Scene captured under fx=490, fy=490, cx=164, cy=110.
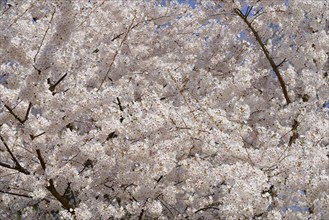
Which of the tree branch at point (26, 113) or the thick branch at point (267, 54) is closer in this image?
the tree branch at point (26, 113)

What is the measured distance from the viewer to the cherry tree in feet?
15.8

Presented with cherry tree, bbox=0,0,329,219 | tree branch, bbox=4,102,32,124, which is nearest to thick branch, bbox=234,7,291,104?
cherry tree, bbox=0,0,329,219

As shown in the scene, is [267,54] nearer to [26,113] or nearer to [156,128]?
[156,128]

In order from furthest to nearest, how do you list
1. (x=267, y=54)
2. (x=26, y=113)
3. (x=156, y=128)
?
(x=267, y=54), (x=156, y=128), (x=26, y=113)

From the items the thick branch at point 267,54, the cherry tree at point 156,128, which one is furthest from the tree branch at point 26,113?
the thick branch at point 267,54

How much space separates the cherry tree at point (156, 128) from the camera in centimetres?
483

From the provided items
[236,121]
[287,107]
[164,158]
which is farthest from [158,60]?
[164,158]

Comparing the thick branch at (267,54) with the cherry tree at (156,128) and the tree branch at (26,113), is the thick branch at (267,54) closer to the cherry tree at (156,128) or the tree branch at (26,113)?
the cherry tree at (156,128)

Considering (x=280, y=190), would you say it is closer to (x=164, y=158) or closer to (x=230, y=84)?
(x=164, y=158)

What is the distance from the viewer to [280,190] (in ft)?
17.2

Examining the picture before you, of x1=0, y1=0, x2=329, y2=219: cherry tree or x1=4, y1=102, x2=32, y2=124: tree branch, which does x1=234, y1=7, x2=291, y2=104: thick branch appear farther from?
x1=4, y1=102, x2=32, y2=124: tree branch

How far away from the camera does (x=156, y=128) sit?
17.6 feet

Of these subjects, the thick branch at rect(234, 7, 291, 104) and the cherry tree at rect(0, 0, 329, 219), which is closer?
the cherry tree at rect(0, 0, 329, 219)

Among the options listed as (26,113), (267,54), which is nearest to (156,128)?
(26,113)
